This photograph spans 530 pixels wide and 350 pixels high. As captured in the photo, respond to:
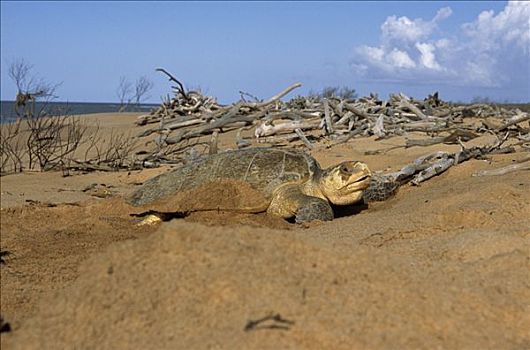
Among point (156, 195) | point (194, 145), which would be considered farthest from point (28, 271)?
point (194, 145)

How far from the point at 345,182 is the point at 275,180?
0.54 metres

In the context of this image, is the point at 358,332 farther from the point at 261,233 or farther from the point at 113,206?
the point at 113,206

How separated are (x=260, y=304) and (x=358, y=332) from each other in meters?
0.31

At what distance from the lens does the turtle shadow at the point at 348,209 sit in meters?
5.02

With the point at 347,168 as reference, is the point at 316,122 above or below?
above

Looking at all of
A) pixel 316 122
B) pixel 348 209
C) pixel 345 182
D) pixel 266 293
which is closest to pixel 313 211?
pixel 345 182

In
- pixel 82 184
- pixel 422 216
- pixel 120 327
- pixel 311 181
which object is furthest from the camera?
pixel 82 184

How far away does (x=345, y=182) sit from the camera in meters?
4.80

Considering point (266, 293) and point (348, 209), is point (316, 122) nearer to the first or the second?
point (348, 209)

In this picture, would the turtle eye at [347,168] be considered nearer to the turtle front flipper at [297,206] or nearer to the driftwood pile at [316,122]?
the turtle front flipper at [297,206]

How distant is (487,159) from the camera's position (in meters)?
6.12

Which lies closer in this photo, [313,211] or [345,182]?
[313,211]

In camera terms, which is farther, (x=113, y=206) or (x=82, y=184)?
(x=82, y=184)

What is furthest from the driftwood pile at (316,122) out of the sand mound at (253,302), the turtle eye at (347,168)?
the sand mound at (253,302)
